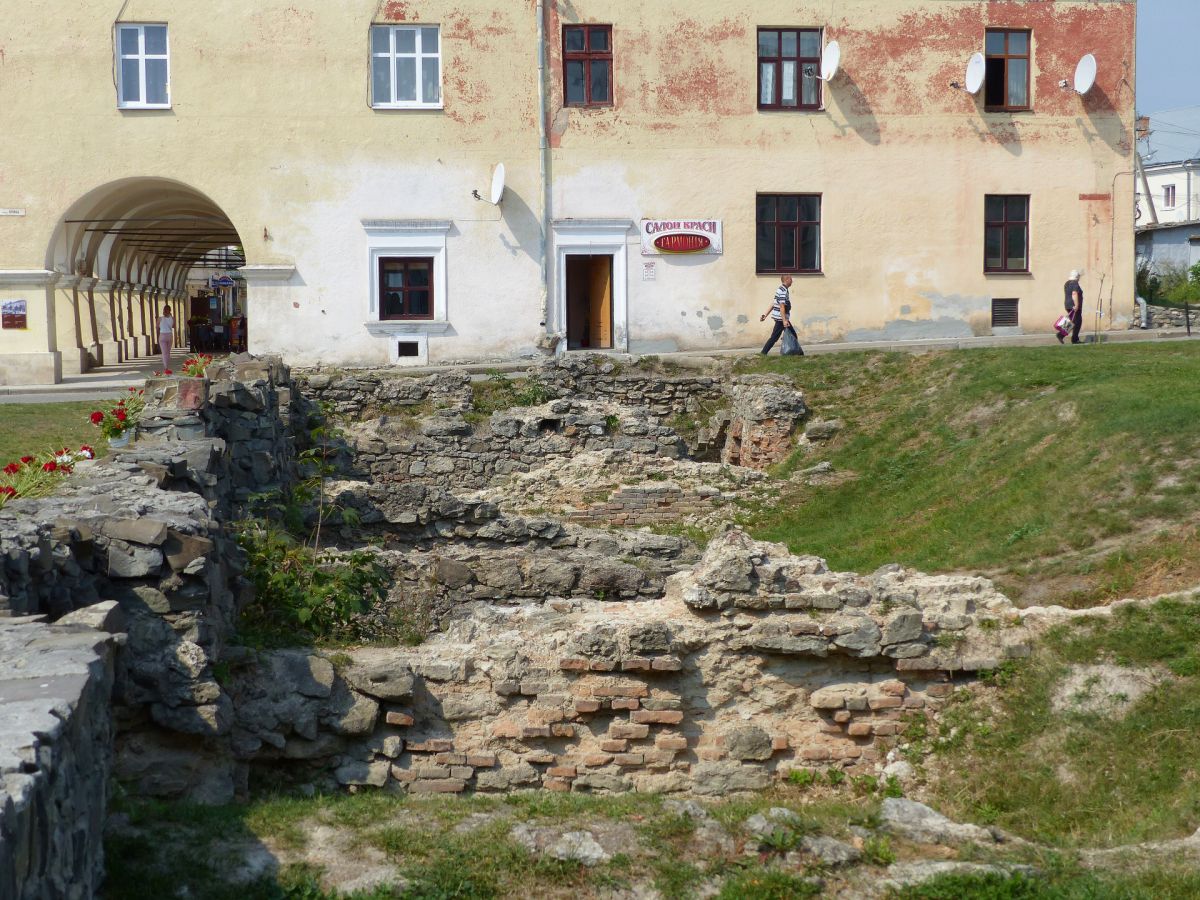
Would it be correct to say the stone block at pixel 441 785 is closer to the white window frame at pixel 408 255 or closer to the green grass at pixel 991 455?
the green grass at pixel 991 455

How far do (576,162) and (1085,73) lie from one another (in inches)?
389

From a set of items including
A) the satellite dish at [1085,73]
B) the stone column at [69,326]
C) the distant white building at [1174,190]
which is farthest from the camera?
the distant white building at [1174,190]

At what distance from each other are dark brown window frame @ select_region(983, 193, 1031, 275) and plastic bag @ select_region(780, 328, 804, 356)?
5.92 meters

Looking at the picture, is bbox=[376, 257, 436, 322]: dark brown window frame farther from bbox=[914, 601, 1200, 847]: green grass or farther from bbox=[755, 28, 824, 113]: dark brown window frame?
bbox=[914, 601, 1200, 847]: green grass

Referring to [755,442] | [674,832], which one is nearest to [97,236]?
[755,442]

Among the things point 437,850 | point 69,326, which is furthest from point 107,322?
point 437,850

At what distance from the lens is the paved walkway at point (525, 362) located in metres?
22.6

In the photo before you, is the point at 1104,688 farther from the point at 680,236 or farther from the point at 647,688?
the point at 680,236

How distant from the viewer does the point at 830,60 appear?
25156mm

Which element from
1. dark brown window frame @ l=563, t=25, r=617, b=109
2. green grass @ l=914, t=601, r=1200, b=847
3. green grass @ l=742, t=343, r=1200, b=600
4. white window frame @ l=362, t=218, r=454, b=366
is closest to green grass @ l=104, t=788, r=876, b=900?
green grass @ l=914, t=601, r=1200, b=847

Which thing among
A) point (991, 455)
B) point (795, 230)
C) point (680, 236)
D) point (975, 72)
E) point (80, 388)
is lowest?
point (991, 455)

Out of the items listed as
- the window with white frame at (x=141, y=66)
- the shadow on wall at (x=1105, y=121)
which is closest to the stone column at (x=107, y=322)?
the window with white frame at (x=141, y=66)

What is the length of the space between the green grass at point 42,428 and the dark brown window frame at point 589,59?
34.2 ft

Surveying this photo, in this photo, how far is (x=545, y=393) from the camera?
2011cm
